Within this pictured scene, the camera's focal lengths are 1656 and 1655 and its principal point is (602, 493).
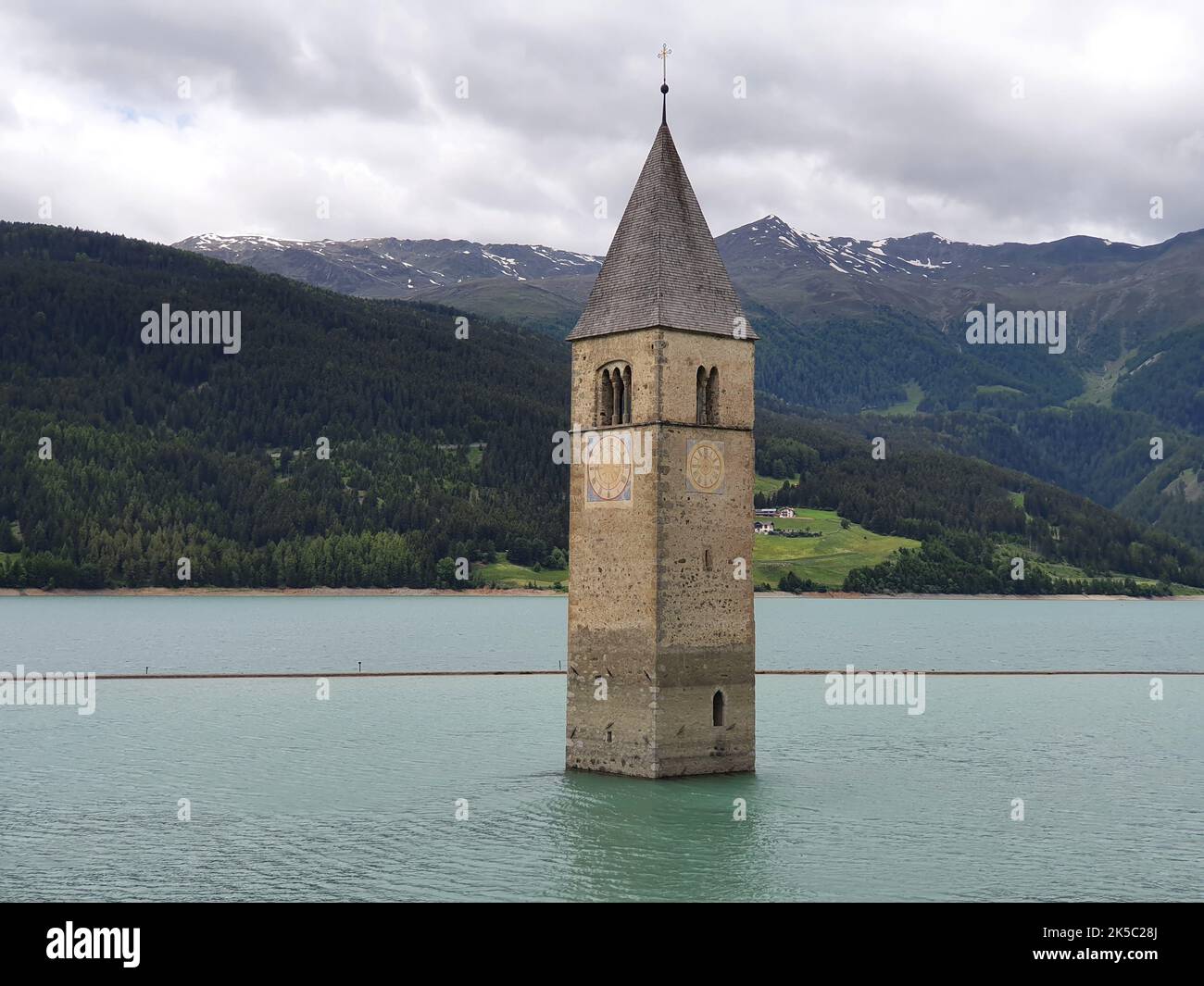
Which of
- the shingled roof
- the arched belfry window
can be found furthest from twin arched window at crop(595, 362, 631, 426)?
the shingled roof

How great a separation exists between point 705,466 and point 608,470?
10.6 feet

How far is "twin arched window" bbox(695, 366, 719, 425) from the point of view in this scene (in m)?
54.2

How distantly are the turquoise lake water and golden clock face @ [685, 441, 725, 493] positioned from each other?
9.48 metres

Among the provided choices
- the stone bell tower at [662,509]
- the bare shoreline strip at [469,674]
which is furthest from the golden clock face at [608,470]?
the bare shoreline strip at [469,674]

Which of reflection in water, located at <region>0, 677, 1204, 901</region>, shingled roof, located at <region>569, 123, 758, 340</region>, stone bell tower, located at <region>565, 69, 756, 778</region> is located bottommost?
reflection in water, located at <region>0, 677, 1204, 901</region>

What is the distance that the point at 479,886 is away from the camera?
41844mm

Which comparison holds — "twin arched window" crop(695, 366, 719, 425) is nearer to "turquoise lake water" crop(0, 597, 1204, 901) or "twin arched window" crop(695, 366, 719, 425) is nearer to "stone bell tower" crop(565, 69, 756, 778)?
"stone bell tower" crop(565, 69, 756, 778)

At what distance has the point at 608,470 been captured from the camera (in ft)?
179

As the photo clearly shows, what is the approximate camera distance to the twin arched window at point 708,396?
5425cm

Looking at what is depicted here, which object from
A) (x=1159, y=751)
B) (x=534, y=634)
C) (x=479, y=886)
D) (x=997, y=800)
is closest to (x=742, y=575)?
(x=997, y=800)

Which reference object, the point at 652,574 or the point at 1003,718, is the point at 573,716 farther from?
the point at 1003,718

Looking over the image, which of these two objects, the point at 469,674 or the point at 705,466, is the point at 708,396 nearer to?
the point at 705,466

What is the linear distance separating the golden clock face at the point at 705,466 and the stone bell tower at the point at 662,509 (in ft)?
0.17
